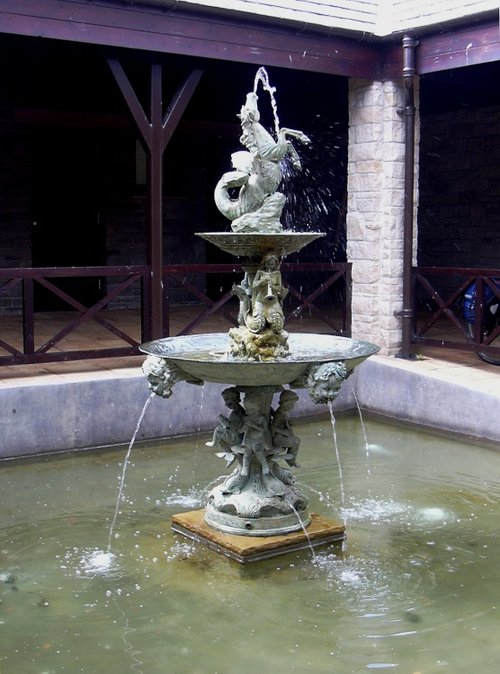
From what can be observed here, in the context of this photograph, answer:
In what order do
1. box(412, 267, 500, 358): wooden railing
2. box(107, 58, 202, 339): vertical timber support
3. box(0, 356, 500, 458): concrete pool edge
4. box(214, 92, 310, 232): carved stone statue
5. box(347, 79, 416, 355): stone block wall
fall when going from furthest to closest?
box(347, 79, 416, 355): stone block wall → box(412, 267, 500, 358): wooden railing → box(107, 58, 202, 339): vertical timber support → box(0, 356, 500, 458): concrete pool edge → box(214, 92, 310, 232): carved stone statue

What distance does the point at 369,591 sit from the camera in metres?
4.98

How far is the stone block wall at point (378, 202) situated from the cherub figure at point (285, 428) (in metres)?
4.64

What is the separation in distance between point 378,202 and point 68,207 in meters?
5.48

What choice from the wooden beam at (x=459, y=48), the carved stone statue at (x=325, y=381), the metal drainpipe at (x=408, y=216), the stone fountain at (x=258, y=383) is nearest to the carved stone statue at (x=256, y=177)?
the stone fountain at (x=258, y=383)

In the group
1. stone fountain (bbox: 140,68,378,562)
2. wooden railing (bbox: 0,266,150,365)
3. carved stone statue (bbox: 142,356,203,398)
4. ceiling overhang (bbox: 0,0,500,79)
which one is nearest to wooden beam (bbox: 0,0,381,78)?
ceiling overhang (bbox: 0,0,500,79)

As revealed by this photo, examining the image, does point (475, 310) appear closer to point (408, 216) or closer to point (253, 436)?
point (408, 216)

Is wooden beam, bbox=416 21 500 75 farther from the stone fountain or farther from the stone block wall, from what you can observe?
the stone fountain

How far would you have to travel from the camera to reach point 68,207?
1392 cm

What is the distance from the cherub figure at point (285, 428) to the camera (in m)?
5.80

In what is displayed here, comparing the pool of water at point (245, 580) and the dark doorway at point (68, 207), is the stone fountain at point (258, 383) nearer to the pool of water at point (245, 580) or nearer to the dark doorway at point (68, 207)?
the pool of water at point (245, 580)

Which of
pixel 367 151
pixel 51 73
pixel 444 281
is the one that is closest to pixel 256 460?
pixel 367 151

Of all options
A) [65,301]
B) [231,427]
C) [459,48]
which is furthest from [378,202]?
[231,427]

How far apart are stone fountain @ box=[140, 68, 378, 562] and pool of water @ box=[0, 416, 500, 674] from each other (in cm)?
21

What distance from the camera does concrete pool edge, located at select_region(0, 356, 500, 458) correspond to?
7.86 metres
